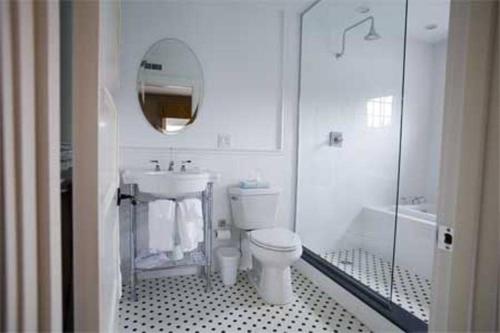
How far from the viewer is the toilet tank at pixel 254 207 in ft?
7.88

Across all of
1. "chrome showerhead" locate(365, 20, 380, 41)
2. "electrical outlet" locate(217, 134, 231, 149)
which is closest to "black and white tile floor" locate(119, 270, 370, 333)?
"electrical outlet" locate(217, 134, 231, 149)

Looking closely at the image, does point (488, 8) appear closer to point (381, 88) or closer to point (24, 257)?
point (24, 257)

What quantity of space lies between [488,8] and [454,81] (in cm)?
17

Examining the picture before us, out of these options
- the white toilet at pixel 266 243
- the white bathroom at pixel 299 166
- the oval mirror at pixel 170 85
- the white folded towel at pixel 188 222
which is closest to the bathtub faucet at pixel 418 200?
the white bathroom at pixel 299 166

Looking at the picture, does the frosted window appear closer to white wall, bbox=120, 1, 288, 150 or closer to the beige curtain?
white wall, bbox=120, 1, 288, 150

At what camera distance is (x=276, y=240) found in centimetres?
206

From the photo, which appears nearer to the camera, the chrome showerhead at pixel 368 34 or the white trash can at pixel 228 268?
the white trash can at pixel 228 268

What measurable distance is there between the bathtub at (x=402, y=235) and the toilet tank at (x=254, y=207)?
1.03 m

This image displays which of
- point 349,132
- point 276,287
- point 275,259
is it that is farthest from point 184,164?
point 349,132

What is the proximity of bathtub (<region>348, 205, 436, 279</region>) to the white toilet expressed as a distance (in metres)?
0.97

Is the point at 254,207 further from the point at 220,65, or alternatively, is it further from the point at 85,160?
the point at 85,160

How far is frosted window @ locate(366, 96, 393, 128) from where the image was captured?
2814 mm

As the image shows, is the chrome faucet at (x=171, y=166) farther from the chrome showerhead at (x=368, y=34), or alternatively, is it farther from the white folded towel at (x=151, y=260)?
the chrome showerhead at (x=368, y=34)

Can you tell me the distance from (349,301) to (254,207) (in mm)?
978
